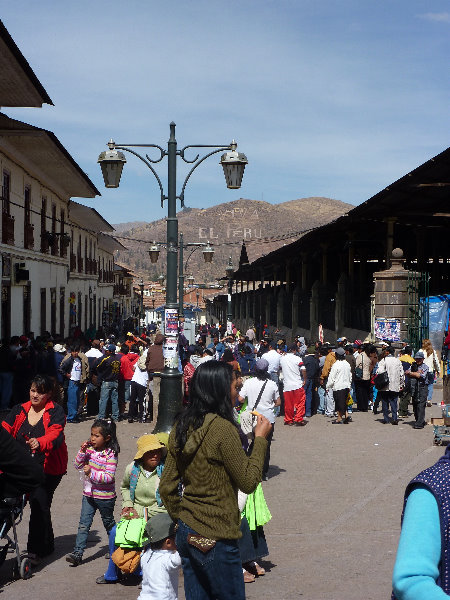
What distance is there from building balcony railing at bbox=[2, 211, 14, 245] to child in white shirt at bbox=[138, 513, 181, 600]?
1724 cm

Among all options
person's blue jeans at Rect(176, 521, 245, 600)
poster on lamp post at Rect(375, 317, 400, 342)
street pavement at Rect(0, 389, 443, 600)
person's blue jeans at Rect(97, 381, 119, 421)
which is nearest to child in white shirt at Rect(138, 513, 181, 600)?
person's blue jeans at Rect(176, 521, 245, 600)

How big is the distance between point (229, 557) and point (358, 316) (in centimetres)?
2161

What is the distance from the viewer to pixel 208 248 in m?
26.5

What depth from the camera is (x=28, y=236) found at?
81.3ft

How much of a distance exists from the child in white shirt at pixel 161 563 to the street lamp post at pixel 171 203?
7269 mm

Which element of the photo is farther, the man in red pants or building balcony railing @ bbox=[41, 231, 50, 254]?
building balcony railing @ bbox=[41, 231, 50, 254]

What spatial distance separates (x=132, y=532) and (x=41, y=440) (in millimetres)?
1169

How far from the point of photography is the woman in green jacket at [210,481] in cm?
392

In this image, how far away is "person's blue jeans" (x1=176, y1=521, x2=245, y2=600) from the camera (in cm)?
390

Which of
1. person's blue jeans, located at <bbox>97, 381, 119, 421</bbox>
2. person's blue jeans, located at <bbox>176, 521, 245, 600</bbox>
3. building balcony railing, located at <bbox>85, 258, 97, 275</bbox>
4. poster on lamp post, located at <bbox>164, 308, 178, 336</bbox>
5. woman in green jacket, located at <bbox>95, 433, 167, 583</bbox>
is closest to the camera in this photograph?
person's blue jeans, located at <bbox>176, 521, 245, 600</bbox>

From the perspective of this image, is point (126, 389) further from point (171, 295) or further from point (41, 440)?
point (41, 440)

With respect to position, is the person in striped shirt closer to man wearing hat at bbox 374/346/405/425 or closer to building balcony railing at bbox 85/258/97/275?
man wearing hat at bbox 374/346/405/425

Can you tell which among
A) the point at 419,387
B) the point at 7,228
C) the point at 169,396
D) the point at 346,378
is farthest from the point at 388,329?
the point at 7,228

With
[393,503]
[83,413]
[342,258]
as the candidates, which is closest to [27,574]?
[393,503]
